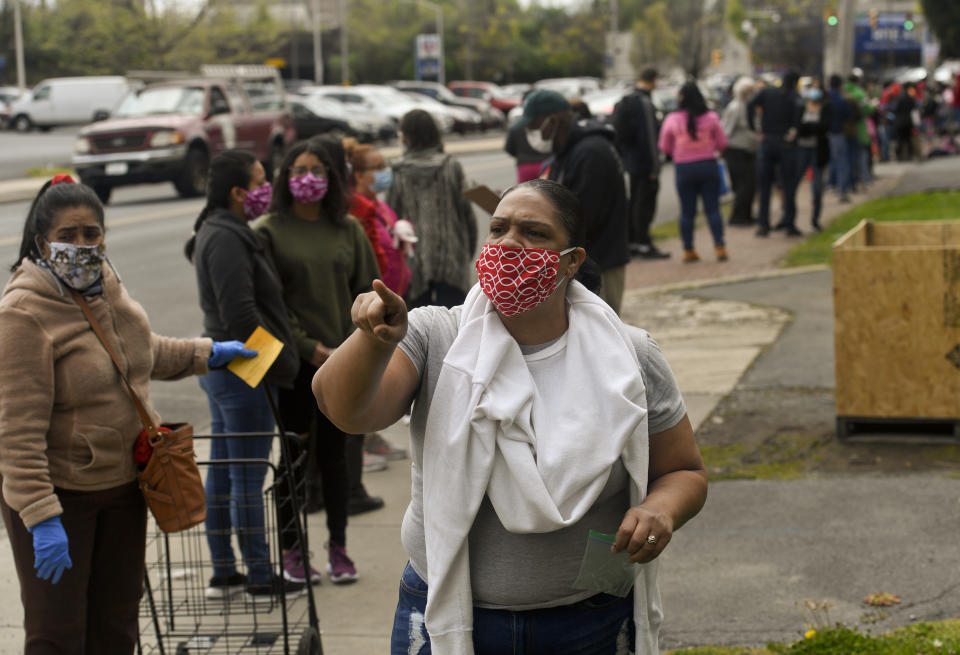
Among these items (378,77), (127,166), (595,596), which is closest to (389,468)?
(595,596)

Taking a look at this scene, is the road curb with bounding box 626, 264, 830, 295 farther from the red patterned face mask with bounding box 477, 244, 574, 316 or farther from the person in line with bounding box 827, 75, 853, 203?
the red patterned face mask with bounding box 477, 244, 574, 316

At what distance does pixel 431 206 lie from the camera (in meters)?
7.35

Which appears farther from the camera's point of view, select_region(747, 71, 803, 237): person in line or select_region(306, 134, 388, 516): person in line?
select_region(747, 71, 803, 237): person in line

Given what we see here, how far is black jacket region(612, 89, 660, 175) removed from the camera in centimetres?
1330

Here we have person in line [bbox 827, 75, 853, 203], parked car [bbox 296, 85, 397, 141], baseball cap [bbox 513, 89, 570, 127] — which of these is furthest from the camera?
parked car [bbox 296, 85, 397, 141]

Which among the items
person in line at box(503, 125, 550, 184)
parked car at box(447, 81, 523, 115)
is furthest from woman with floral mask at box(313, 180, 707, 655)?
parked car at box(447, 81, 523, 115)

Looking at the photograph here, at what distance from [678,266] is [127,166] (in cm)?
1170

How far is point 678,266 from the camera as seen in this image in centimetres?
1409

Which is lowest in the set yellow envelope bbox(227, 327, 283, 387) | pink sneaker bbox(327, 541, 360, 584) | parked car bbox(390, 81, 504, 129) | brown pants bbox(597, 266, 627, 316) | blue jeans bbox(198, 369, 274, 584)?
pink sneaker bbox(327, 541, 360, 584)

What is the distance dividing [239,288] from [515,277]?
2.62 metres

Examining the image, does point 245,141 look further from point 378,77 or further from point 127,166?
point 378,77

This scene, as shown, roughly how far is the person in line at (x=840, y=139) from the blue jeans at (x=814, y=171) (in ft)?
9.07

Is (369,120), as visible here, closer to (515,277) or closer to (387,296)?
(515,277)

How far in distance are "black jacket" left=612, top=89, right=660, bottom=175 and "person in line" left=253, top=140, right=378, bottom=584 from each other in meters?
8.26
